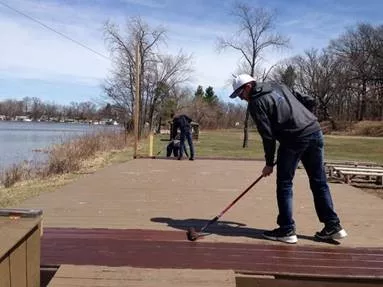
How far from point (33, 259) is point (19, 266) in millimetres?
293

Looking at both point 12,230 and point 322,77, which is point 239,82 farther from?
point 322,77

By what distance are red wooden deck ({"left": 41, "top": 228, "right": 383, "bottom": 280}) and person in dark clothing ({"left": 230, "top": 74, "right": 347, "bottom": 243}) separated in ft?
1.01

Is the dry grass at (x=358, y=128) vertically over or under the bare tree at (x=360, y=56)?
under

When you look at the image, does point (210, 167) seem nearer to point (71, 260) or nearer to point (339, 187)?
point (339, 187)

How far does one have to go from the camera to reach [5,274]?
325cm

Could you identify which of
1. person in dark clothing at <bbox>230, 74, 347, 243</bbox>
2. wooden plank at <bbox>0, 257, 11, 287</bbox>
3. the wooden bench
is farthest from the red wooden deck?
the wooden bench

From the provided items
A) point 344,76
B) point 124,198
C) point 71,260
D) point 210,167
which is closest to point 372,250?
point 71,260

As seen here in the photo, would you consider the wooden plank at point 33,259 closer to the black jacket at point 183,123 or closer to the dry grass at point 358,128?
the black jacket at point 183,123

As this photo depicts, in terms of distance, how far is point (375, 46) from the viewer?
87375 mm

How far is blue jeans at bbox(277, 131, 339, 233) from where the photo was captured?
5.37m

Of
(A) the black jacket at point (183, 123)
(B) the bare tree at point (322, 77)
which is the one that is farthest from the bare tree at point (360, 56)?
(A) the black jacket at point (183, 123)

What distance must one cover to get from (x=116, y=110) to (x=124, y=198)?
3875 cm

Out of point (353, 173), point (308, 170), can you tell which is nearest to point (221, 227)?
point (308, 170)

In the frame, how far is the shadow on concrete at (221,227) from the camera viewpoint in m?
5.78
